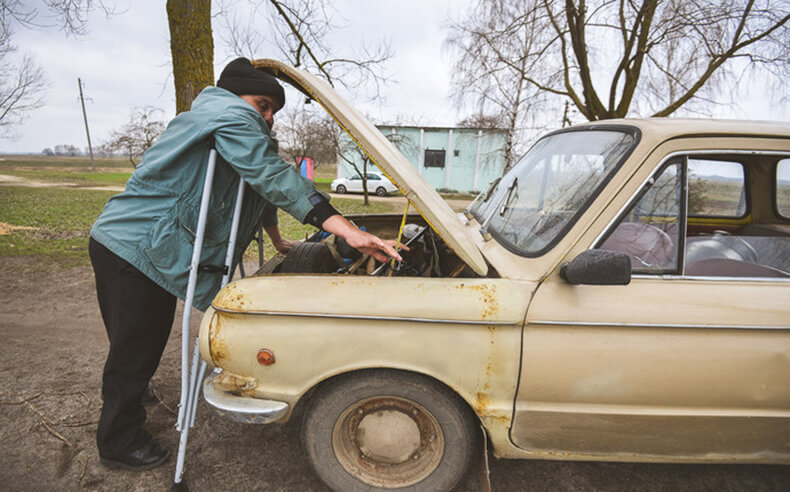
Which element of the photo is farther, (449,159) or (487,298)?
(449,159)

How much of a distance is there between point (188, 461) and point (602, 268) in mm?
2407

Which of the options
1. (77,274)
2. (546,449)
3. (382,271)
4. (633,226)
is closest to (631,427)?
(546,449)

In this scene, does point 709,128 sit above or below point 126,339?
above

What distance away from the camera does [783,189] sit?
2.67m

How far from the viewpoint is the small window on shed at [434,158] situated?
29484mm

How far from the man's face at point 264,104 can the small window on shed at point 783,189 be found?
10.2 ft

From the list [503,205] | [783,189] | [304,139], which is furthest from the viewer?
[304,139]

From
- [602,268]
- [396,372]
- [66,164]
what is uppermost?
[66,164]

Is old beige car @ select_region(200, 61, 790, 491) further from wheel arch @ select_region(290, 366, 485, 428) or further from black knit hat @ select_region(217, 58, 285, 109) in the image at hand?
black knit hat @ select_region(217, 58, 285, 109)

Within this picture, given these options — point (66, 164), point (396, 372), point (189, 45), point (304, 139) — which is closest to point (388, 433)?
point (396, 372)

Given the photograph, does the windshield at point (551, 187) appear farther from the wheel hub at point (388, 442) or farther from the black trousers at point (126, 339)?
the black trousers at point (126, 339)

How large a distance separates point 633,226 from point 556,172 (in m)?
0.50

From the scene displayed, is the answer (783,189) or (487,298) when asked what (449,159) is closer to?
(783,189)

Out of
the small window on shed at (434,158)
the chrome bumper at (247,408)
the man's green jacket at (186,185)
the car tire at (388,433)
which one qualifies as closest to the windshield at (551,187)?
the car tire at (388,433)
